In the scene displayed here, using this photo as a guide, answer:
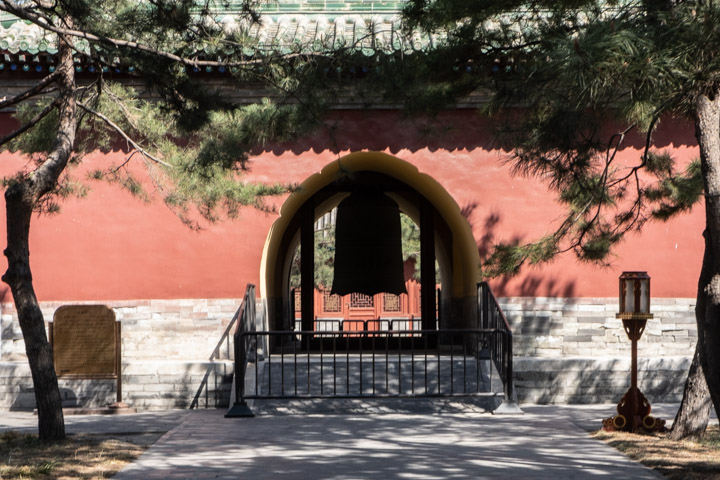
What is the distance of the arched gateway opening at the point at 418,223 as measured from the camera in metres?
13.1

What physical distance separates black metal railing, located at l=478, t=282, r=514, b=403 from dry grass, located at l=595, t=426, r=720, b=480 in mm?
1755

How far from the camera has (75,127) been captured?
8.59 m

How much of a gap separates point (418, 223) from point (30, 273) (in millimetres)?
8943

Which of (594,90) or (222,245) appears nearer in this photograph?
(594,90)

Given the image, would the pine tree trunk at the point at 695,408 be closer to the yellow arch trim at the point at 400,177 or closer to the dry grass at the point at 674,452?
the dry grass at the point at 674,452

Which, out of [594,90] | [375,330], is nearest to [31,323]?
[375,330]

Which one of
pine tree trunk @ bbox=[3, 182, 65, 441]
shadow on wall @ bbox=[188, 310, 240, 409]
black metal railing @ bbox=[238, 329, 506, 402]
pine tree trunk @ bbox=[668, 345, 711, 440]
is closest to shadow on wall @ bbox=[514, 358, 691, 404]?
black metal railing @ bbox=[238, 329, 506, 402]

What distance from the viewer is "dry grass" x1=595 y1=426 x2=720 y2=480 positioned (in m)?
6.72

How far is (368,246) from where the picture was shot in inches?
583

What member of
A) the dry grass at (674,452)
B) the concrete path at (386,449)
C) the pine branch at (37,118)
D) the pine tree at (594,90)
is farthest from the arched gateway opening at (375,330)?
the pine branch at (37,118)

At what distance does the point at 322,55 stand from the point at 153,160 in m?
1.85

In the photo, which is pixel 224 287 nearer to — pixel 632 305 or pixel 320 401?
pixel 320 401

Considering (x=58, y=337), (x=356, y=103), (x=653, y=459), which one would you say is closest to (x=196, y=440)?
(x=58, y=337)

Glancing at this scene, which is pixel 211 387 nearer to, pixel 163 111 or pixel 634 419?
pixel 163 111
